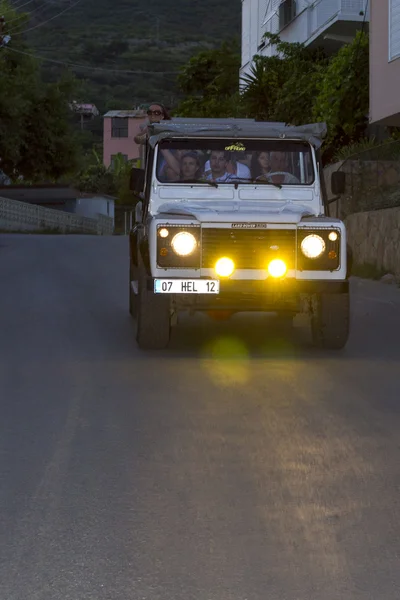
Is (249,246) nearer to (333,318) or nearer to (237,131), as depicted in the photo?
(333,318)

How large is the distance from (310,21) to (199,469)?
33.5m

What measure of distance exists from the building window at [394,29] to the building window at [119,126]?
94.2 meters

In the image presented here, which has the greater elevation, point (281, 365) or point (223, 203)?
point (223, 203)

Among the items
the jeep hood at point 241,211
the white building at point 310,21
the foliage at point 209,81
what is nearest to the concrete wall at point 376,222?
the white building at point 310,21

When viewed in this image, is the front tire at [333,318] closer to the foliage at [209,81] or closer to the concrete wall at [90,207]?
the foliage at [209,81]

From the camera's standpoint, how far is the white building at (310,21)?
3519 cm

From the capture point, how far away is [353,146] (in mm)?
29672

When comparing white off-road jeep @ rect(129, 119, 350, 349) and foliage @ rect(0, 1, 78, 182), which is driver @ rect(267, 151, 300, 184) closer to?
white off-road jeep @ rect(129, 119, 350, 349)

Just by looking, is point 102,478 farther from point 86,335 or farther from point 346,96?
point 346,96

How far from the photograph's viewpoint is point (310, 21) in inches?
1501

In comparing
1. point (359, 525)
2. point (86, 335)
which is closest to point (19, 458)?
point (359, 525)

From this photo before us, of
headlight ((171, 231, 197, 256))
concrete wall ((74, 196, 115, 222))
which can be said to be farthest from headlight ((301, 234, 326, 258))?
concrete wall ((74, 196, 115, 222))

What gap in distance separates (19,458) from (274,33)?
3955cm

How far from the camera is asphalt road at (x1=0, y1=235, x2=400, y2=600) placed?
14.7 feet
